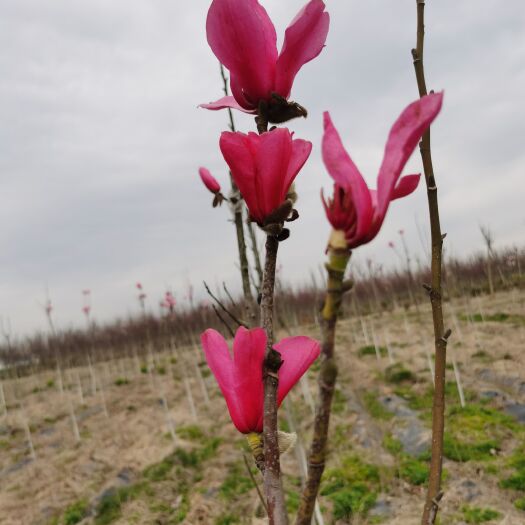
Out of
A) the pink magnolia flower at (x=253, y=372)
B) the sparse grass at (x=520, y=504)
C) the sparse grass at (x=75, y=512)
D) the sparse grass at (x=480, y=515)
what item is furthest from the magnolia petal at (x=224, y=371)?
the sparse grass at (x=75, y=512)

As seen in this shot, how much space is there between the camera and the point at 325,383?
296mm

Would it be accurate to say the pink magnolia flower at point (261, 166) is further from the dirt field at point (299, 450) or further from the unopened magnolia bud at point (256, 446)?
the dirt field at point (299, 450)

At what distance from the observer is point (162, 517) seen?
5.48 metres

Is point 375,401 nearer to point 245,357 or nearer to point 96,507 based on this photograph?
point 96,507

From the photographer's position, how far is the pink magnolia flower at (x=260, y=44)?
47cm

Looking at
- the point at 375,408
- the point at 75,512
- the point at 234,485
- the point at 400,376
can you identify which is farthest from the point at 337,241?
the point at 400,376

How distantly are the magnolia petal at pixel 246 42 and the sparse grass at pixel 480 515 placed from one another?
183 inches

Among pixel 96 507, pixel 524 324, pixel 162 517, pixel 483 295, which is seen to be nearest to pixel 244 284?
pixel 162 517

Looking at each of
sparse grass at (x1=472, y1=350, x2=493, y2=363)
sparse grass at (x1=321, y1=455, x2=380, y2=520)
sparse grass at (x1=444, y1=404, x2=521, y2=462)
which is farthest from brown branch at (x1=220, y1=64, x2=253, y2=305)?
sparse grass at (x1=472, y1=350, x2=493, y2=363)

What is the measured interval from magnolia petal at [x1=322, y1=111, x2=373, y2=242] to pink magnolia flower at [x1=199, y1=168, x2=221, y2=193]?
92cm

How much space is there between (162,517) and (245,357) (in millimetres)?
5846

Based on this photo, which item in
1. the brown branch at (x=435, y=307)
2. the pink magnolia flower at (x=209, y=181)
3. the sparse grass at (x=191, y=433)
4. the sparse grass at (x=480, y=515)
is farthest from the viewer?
the sparse grass at (x=191, y=433)

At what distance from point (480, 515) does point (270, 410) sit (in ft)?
15.2

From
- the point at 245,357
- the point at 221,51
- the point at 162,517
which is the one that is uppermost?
the point at 221,51
